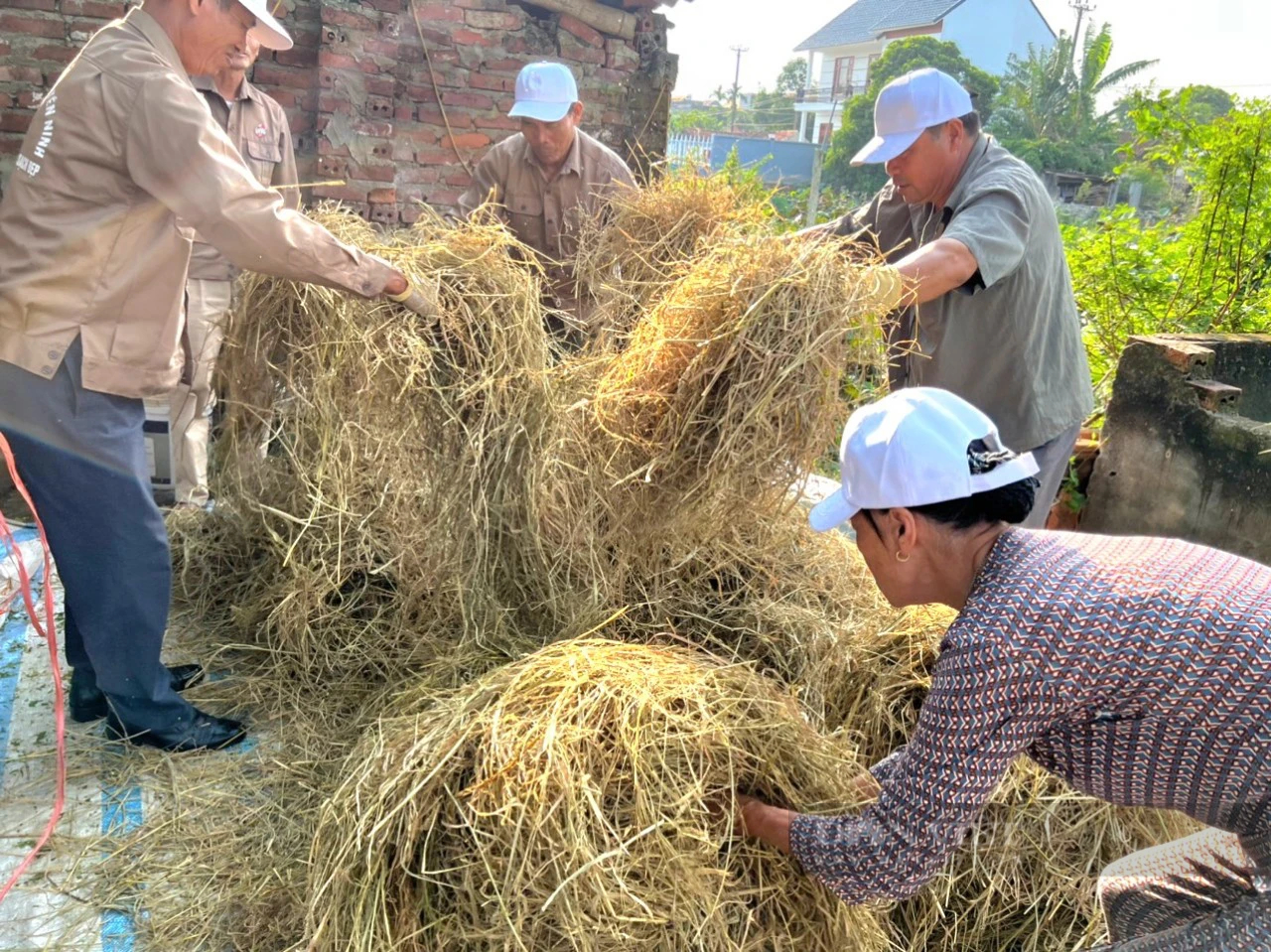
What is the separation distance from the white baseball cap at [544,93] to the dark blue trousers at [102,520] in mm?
1982

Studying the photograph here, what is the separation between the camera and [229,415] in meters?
3.10

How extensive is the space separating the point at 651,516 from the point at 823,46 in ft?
183

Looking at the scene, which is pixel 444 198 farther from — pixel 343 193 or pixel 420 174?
pixel 343 193

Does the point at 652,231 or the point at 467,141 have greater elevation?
the point at 467,141

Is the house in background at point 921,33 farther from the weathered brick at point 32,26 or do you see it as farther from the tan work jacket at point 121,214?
the tan work jacket at point 121,214

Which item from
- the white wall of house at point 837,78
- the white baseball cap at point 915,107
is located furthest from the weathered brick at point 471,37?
the white wall of house at point 837,78

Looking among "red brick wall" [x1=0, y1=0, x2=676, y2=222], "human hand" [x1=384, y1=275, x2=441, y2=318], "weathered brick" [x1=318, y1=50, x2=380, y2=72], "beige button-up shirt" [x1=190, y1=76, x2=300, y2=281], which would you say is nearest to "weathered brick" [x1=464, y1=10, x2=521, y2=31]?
"red brick wall" [x1=0, y1=0, x2=676, y2=222]

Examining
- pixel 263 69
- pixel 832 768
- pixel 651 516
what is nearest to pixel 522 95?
pixel 263 69

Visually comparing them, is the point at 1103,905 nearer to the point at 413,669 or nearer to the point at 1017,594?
the point at 1017,594

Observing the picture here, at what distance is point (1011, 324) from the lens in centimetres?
277

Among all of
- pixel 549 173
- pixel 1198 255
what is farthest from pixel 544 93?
pixel 1198 255

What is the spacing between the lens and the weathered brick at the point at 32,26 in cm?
427

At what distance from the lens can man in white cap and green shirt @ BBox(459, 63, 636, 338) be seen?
3758 millimetres

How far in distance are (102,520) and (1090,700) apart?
7.00ft
